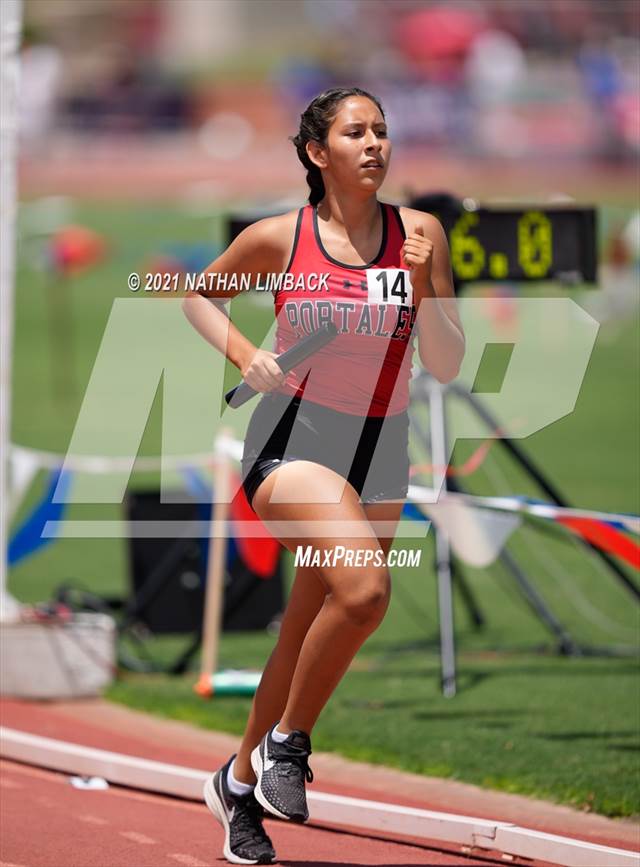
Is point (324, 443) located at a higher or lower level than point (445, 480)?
lower

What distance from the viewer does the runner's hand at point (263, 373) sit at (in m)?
4.53

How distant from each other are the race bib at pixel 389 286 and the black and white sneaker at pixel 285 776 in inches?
51.1

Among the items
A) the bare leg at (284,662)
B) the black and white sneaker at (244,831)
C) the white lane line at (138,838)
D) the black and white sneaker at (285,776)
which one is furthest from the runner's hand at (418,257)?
the white lane line at (138,838)

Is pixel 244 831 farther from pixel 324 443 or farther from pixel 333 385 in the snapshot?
pixel 333 385

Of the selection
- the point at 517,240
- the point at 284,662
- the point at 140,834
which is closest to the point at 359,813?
the point at 140,834

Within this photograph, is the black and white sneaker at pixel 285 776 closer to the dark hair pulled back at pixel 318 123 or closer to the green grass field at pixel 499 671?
the dark hair pulled back at pixel 318 123

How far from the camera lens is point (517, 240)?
8.62 meters

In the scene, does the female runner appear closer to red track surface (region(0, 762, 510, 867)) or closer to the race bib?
the race bib

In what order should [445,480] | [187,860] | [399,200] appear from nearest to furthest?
1. [187,860]
2. [445,480]
3. [399,200]

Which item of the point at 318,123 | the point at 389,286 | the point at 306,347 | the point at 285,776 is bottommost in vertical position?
the point at 285,776

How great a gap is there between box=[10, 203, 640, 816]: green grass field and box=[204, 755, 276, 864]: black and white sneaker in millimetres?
1590

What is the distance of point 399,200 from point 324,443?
32.7 feet

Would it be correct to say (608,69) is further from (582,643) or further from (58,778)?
(58,778)

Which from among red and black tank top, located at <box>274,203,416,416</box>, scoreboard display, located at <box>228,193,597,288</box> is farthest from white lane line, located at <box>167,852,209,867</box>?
scoreboard display, located at <box>228,193,597,288</box>
